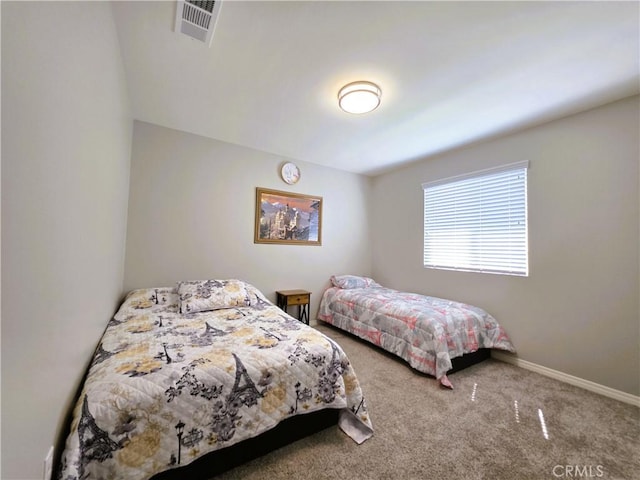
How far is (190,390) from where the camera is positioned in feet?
3.95

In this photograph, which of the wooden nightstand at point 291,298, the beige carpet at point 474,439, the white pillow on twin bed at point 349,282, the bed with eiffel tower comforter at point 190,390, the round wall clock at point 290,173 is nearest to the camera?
the bed with eiffel tower comforter at point 190,390

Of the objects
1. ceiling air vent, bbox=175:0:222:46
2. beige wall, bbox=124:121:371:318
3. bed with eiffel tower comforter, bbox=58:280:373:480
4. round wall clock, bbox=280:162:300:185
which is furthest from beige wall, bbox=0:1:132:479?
round wall clock, bbox=280:162:300:185

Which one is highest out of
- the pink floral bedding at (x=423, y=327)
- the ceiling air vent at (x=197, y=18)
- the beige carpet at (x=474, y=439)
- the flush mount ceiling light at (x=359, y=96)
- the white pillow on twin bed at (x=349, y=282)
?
the ceiling air vent at (x=197, y=18)

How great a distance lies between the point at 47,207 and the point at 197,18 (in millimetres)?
1378

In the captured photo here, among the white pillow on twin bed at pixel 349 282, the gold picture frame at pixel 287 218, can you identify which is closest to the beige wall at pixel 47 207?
the gold picture frame at pixel 287 218

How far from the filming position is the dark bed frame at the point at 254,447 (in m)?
1.22

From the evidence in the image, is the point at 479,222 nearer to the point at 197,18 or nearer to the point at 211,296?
the point at 211,296

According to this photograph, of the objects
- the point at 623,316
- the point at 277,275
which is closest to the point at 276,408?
the point at 277,275

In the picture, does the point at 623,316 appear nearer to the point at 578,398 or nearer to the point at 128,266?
the point at 578,398

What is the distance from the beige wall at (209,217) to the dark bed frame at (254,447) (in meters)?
1.97

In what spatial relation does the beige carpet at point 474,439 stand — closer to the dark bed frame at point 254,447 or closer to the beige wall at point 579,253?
the dark bed frame at point 254,447

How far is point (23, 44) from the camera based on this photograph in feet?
2.10

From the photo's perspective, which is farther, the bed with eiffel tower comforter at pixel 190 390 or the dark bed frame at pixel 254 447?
the dark bed frame at pixel 254 447

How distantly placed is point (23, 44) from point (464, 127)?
314 centimetres
